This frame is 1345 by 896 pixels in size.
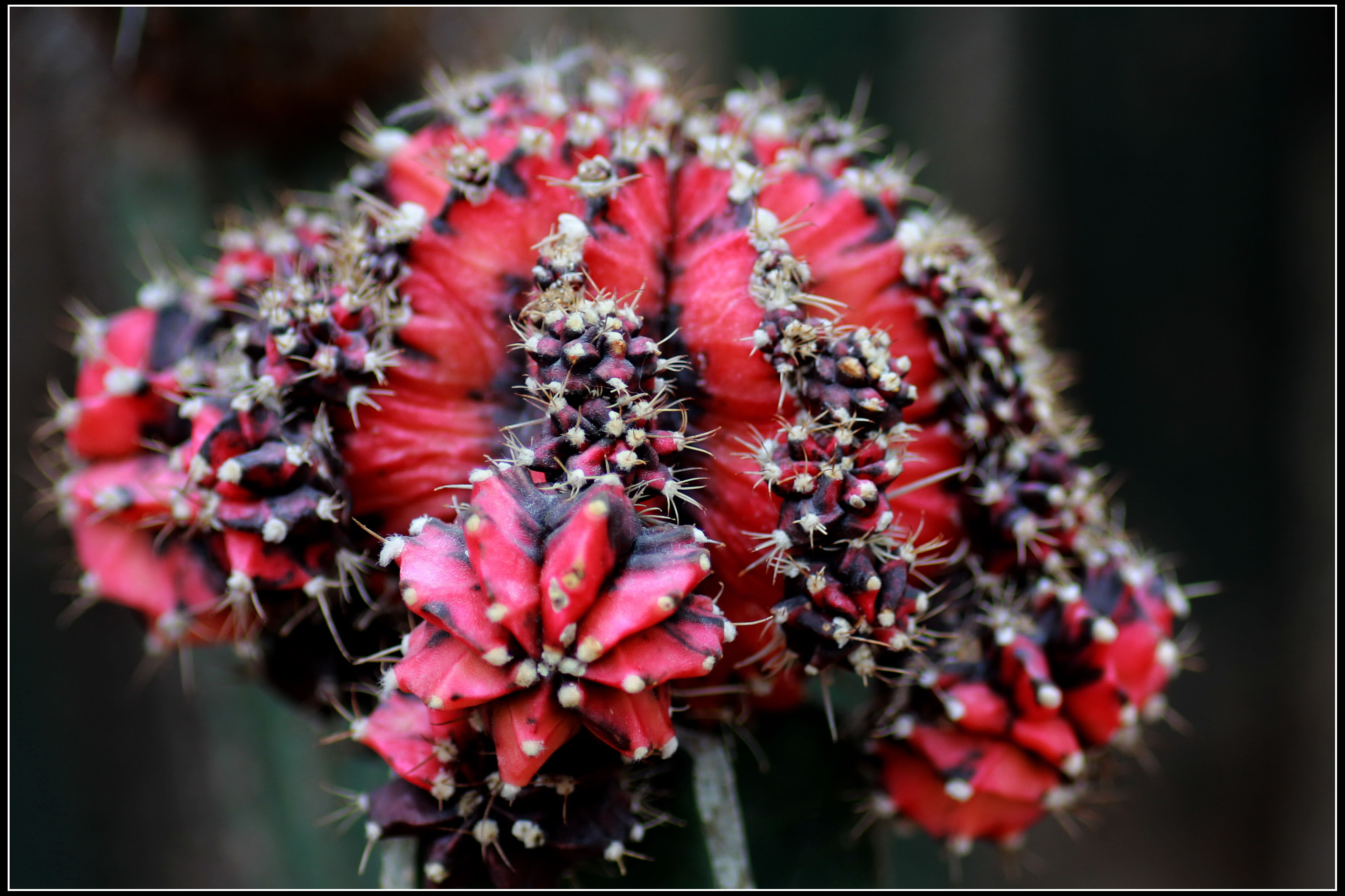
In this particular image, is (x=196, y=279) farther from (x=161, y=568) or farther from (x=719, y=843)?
(x=719, y=843)

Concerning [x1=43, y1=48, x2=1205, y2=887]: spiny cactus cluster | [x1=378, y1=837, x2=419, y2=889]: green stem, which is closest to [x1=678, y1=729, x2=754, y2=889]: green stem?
[x1=43, y1=48, x2=1205, y2=887]: spiny cactus cluster

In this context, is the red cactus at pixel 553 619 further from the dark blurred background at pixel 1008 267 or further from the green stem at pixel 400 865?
the dark blurred background at pixel 1008 267

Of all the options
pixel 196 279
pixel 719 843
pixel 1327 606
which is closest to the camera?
pixel 719 843

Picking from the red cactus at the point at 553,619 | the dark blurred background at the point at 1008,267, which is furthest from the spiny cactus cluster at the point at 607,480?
the dark blurred background at the point at 1008,267

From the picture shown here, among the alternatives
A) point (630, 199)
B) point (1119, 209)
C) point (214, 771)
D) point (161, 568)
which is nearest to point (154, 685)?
point (214, 771)

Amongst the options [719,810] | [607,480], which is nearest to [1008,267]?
[719,810]

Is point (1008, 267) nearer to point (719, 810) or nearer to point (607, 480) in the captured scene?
point (719, 810)

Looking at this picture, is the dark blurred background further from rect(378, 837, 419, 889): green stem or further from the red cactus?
the red cactus
